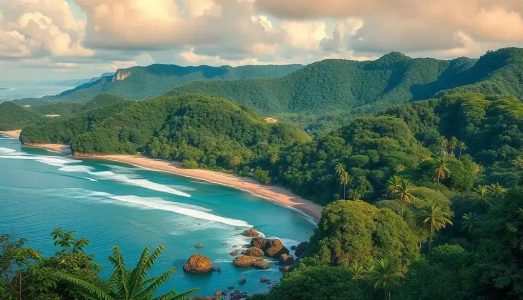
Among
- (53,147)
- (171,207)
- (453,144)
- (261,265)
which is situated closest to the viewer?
(261,265)

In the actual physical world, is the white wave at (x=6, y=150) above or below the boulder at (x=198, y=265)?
below

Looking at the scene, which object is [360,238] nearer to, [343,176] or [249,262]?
[249,262]

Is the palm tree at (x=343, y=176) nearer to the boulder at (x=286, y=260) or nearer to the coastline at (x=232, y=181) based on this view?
the coastline at (x=232, y=181)

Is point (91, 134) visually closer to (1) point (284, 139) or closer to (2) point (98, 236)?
(1) point (284, 139)

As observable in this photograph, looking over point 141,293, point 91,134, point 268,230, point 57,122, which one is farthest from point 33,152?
point 141,293

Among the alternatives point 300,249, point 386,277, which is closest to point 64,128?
point 300,249

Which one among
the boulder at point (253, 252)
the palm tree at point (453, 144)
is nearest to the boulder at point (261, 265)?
the boulder at point (253, 252)
